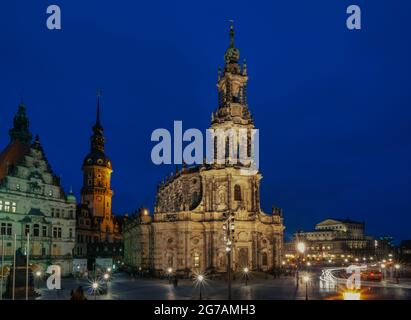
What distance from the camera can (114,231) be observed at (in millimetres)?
125625

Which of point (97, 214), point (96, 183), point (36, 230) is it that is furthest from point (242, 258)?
point (96, 183)

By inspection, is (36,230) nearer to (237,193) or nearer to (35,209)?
(35,209)

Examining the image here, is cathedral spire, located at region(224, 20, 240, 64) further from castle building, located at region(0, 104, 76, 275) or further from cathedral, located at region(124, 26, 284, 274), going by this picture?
castle building, located at region(0, 104, 76, 275)

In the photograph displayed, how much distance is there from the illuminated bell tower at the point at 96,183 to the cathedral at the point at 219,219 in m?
40.3

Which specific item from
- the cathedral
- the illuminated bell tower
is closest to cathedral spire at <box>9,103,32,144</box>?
the cathedral

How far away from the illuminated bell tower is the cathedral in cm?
4030

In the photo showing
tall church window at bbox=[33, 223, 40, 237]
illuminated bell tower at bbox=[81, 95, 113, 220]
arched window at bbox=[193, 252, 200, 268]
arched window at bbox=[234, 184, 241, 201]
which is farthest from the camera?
illuminated bell tower at bbox=[81, 95, 113, 220]

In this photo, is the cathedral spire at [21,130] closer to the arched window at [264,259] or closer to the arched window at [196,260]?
the arched window at [196,260]

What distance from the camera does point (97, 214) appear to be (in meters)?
122

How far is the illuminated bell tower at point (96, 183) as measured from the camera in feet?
401

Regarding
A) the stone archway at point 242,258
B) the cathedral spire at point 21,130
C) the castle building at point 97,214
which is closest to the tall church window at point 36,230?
the cathedral spire at point 21,130

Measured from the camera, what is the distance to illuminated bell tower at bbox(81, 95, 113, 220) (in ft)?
401

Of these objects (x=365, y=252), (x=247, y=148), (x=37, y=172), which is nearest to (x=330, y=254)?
(x=365, y=252)
